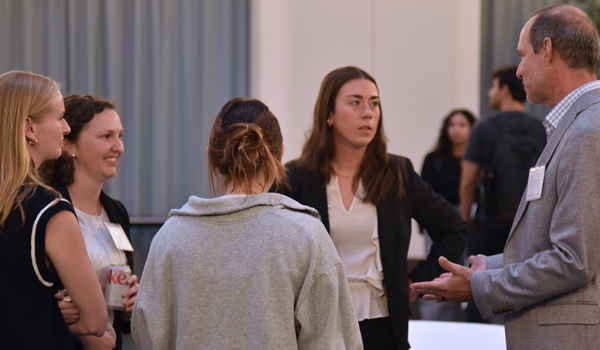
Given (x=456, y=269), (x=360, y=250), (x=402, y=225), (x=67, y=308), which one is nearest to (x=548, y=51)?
(x=456, y=269)

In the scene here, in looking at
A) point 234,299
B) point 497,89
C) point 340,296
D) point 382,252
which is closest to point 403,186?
point 382,252

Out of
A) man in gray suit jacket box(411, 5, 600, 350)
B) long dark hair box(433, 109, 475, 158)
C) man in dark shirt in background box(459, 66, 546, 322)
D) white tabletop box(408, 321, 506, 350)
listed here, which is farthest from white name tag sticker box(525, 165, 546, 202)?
long dark hair box(433, 109, 475, 158)

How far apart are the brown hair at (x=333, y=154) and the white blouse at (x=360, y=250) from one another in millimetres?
68

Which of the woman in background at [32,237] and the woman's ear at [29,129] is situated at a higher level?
the woman's ear at [29,129]

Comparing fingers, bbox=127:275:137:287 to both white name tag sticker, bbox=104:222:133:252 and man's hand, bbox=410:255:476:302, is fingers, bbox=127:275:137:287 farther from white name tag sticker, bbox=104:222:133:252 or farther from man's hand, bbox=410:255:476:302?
man's hand, bbox=410:255:476:302

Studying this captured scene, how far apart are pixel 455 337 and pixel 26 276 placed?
5.25ft

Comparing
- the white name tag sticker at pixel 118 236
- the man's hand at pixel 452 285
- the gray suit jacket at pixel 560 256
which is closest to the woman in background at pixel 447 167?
the man's hand at pixel 452 285

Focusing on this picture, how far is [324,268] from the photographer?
1.52m

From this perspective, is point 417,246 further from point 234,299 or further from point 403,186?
point 234,299

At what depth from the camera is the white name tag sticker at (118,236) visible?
2.15 m

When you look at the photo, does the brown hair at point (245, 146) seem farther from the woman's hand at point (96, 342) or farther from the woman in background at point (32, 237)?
the woman's hand at point (96, 342)

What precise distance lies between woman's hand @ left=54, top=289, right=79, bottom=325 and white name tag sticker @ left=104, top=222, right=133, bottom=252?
414mm

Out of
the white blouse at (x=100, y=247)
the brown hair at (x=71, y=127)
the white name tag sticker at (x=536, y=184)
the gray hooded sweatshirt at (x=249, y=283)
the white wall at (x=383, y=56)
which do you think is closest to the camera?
the gray hooded sweatshirt at (x=249, y=283)

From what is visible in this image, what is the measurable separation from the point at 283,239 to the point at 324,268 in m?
0.12
